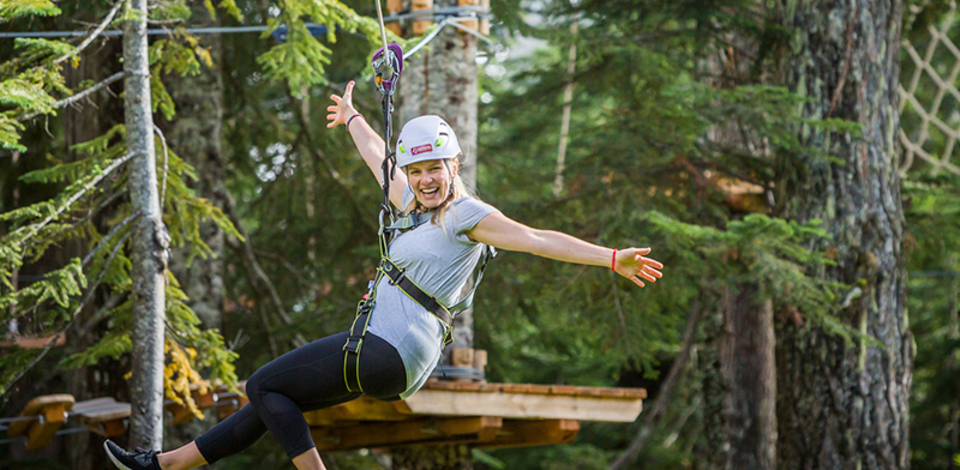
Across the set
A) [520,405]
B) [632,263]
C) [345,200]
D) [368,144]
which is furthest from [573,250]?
[345,200]

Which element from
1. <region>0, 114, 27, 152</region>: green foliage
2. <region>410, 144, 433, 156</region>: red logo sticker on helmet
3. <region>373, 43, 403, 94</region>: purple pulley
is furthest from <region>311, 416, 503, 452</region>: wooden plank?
<region>0, 114, 27, 152</region>: green foliage

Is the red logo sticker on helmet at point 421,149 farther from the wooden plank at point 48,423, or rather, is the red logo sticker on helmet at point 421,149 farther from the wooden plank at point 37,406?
the wooden plank at point 48,423

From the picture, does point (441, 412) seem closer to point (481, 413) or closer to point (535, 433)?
point (481, 413)

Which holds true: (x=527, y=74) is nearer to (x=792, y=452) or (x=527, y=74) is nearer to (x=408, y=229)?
(x=792, y=452)

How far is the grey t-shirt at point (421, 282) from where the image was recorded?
3350 mm

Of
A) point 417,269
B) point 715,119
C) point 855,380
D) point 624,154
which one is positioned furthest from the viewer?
point 624,154

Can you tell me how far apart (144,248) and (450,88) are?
2.51m

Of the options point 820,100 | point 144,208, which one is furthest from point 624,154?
point 144,208

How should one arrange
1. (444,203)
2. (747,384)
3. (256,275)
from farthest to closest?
(747,384)
(256,275)
(444,203)

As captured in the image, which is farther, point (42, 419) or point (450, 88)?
point (450, 88)

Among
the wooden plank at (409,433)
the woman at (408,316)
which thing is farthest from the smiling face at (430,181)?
the wooden plank at (409,433)

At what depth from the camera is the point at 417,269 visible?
3.39 meters

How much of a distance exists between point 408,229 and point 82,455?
534cm

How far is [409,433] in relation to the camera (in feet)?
20.7
